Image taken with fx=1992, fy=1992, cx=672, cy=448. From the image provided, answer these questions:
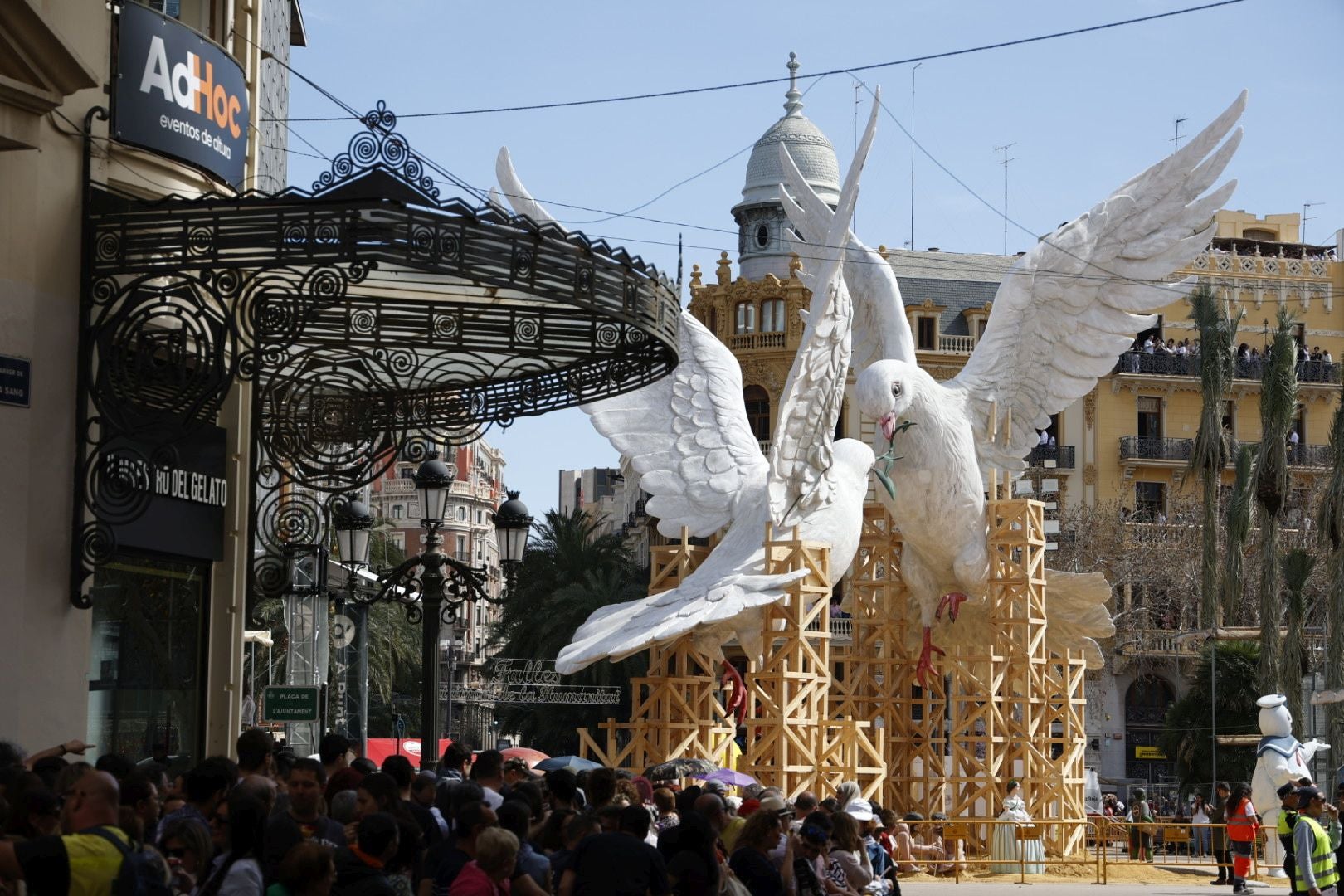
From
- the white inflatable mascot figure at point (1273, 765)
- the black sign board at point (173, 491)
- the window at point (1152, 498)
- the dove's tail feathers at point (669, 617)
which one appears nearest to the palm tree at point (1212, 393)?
the window at point (1152, 498)

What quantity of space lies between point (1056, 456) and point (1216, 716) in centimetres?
1085

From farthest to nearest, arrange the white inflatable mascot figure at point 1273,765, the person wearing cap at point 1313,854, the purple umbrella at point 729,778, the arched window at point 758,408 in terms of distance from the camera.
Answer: the arched window at point 758,408 → the white inflatable mascot figure at point 1273,765 → the purple umbrella at point 729,778 → the person wearing cap at point 1313,854

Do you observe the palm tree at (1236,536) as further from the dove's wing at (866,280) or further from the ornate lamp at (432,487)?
the ornate lamp at (432,487)

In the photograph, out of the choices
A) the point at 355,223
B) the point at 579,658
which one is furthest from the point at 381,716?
the point at 355,223

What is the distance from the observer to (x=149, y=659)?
46.6 ft

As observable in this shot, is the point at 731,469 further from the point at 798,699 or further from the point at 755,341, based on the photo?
the point at 755,341

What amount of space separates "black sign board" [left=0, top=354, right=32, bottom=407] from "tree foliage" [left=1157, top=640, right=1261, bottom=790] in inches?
1506

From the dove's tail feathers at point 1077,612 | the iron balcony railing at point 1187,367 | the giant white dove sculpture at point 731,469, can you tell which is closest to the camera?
the giant white dove sculpture at point 731,469

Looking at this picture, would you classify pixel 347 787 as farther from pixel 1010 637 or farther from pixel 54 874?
pixel 1010 637

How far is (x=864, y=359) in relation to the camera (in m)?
28.1

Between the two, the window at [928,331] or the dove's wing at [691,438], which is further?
the window at [928,331]

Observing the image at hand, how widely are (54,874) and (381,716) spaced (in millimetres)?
51374

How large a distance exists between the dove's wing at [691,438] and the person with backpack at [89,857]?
19.5m

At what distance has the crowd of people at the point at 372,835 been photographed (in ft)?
22.7
